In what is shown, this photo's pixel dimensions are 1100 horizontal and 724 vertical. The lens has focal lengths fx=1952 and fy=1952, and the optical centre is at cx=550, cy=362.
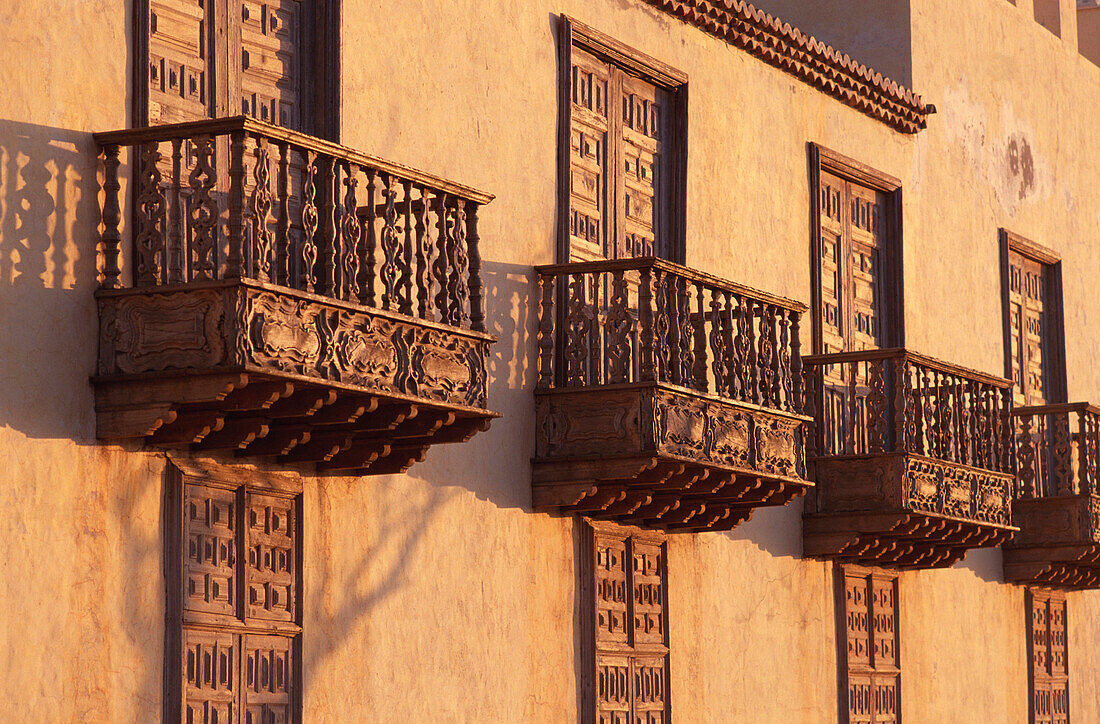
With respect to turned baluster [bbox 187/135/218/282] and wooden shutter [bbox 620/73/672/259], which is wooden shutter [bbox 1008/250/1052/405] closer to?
A: wooden shutter [bbox 620/73/672/259]

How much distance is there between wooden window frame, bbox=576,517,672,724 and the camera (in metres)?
12.6

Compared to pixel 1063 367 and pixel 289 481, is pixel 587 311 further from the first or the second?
pixel 1063 367

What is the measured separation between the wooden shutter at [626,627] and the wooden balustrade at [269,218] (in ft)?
9.22

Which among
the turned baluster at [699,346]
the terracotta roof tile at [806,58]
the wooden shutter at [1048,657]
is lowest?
the wooden shutter at [1048,657]

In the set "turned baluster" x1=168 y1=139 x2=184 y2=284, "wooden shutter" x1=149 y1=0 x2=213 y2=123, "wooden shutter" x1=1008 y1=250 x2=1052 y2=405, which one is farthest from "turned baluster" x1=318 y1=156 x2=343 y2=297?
"wooden shutter" x1=1008 y1=250 x2=1052 y2=405

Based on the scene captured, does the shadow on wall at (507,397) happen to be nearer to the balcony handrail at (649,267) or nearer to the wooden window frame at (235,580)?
the balcony handrail at (649,267)

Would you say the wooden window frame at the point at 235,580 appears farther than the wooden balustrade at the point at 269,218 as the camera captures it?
Yes

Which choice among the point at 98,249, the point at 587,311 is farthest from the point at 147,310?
the point at 587,311

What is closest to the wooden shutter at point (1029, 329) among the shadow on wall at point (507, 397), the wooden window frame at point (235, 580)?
the shadow on wall at point (507, 397)

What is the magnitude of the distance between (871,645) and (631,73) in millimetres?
5162

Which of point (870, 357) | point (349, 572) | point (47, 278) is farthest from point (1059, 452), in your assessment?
point (47, 278)

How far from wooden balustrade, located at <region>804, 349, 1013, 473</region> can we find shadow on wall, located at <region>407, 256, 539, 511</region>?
3.22 metres

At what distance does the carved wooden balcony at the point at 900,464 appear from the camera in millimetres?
14836

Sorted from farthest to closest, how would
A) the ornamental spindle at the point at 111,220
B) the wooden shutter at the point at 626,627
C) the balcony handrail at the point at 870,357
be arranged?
the balcony handrail at the point at 870,357 → the wooden shutter at the point at 626,627 → the ornamental spindle at the point at 111,220
